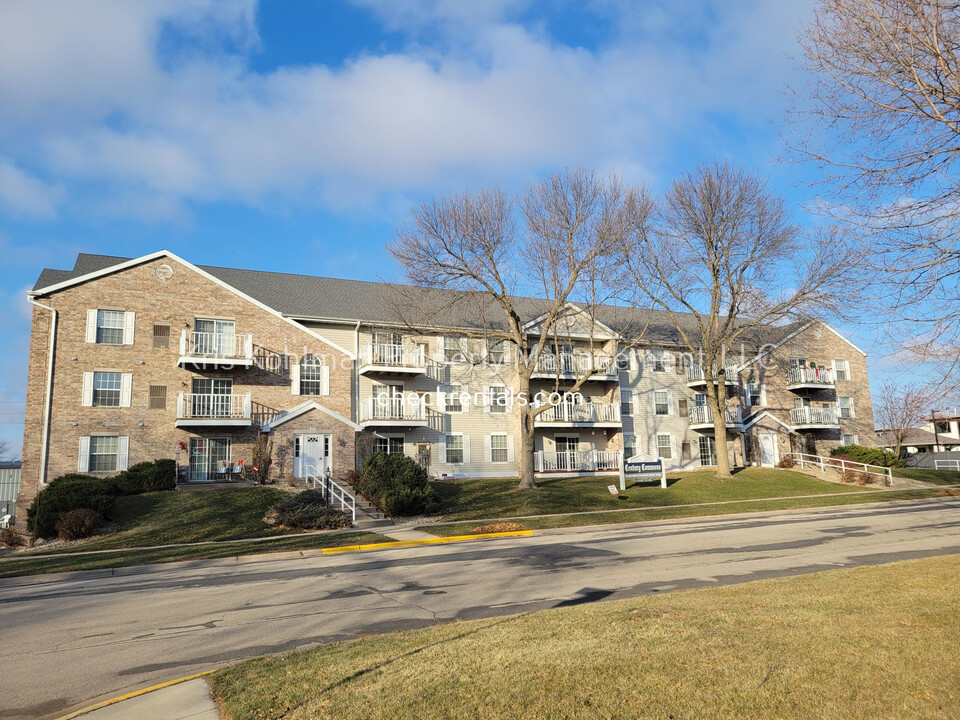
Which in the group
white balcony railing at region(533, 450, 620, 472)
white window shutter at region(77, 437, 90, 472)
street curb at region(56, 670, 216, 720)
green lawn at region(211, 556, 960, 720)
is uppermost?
white window shutter at region(77, 437, 90, 472)

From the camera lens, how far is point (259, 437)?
89.6 feet

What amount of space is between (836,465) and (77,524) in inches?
1542

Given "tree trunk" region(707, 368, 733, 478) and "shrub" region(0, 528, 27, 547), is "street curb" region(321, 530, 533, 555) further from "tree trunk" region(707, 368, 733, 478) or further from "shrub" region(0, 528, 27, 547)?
"tree trunk" region(707, 368, 733, 478)

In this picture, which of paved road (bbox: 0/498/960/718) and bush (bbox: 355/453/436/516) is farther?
bush (bbox: 355/453/436/516)

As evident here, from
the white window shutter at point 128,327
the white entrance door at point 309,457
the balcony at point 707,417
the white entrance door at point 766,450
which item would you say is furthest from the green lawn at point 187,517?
the white entrance door at point 766,450

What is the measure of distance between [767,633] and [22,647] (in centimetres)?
836

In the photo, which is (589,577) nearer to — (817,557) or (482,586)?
(482,586)

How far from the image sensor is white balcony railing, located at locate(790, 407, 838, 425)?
41969 mm

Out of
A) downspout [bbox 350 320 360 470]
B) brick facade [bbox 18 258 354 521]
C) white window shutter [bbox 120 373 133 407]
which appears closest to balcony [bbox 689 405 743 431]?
downspout [bbox 350 320 360 470]

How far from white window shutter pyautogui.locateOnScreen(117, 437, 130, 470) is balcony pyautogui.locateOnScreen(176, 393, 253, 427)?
194 cm

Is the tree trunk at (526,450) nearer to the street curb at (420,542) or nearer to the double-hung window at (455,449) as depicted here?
the double-hung window at (455,449)

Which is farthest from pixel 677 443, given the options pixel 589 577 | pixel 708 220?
pixel 589 577

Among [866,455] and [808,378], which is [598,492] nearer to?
[866,455]

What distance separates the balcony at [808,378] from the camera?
43.2 m
